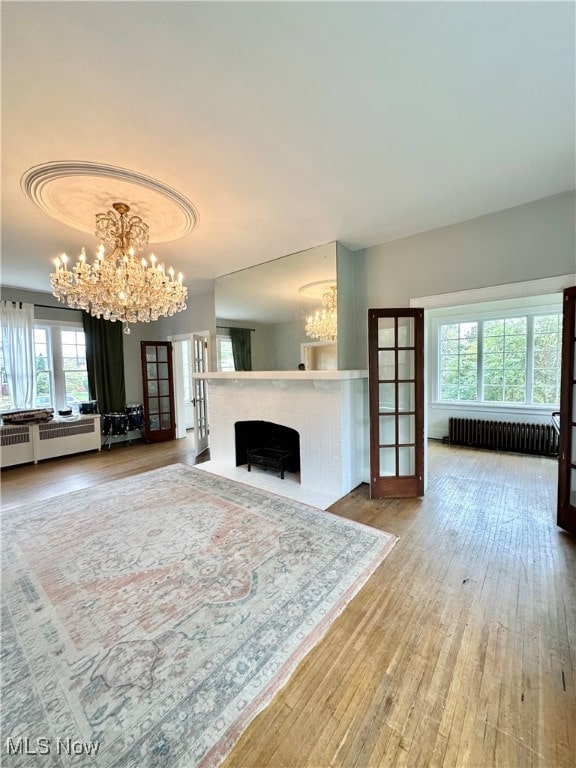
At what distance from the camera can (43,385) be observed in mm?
5324

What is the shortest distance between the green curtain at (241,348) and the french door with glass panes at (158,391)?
2.75 meters

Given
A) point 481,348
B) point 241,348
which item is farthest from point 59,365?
point 481,348

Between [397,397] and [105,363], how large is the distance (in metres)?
5.51

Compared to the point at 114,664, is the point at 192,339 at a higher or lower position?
higher

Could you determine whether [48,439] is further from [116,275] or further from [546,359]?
[546,359]

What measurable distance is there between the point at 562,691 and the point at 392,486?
2.05 metres

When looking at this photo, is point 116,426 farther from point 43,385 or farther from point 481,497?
point 481,497

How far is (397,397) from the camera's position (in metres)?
3.38

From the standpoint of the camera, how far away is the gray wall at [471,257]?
2.55m

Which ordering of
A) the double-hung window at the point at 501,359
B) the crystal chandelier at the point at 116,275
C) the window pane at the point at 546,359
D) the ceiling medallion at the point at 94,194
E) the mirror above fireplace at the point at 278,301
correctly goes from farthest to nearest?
the double-hung window at the point at 501,359, the window pane at the point at 546,359, the mirror above fireplace at the point at 278,301, the crystal chandelier at the point at 116,275, the ceiling medallion at the point at 94,194

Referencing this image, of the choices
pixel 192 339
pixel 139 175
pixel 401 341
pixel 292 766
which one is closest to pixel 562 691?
pixel 292 766

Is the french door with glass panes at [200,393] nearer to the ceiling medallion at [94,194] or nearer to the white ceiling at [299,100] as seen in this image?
the ceiling medallion at [94,194]

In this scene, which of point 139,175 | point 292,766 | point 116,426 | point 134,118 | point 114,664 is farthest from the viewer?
point 116,426

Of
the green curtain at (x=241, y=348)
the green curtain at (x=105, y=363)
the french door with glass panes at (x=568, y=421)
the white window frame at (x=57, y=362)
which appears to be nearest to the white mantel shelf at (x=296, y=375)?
the green curtain at (x=241, y=348)
